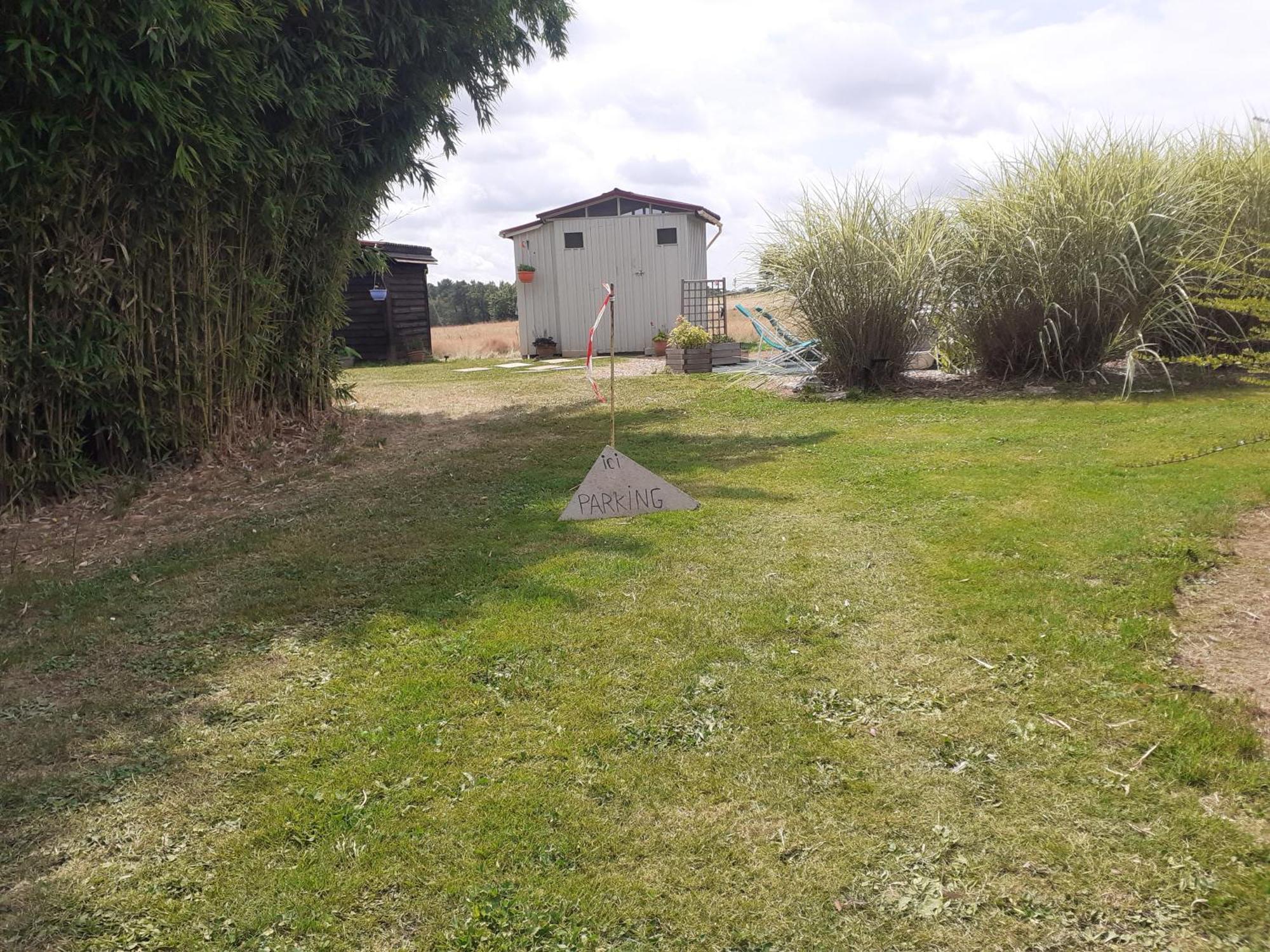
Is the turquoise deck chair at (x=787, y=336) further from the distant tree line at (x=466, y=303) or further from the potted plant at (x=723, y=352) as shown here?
the distant tree line at (x=466, y=303)

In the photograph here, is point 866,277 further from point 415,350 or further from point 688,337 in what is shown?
point 415,350

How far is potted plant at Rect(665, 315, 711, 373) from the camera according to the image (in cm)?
1354

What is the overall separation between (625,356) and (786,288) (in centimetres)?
870

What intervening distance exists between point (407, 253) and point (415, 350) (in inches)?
83.0

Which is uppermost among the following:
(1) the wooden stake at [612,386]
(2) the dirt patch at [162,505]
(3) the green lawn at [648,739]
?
(1) the wooden stake at [612,386]

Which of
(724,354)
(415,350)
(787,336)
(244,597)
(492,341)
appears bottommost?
(244,597)

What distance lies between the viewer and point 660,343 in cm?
1759

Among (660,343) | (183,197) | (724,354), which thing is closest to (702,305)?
(660,343)

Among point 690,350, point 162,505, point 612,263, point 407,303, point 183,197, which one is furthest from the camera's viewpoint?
point 407,303

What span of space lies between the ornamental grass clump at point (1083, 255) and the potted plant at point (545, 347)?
10.8 m

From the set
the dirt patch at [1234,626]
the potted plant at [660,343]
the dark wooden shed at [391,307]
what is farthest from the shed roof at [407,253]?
the dirt patch at [1234,626]

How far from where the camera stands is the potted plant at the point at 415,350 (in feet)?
64.6

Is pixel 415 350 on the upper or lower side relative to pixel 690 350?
upper

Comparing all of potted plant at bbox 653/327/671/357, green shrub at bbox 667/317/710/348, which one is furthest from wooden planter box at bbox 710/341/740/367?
potted plant at bbox 653/327/671/357
